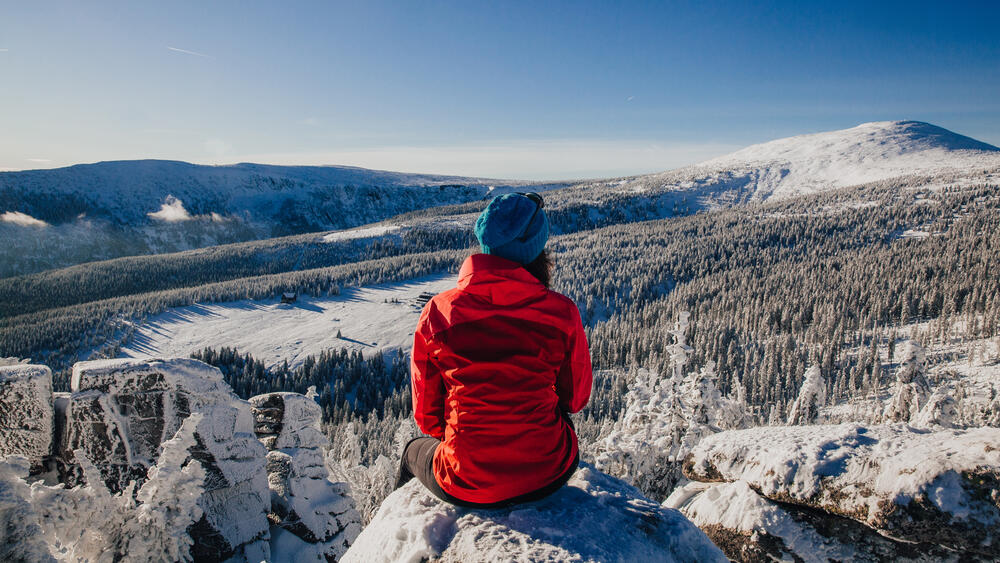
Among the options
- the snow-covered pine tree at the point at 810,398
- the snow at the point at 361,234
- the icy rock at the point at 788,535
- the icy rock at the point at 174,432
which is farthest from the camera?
the snow at the point at 361,234

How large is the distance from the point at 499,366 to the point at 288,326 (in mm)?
89389

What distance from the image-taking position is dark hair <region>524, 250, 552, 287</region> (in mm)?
4094

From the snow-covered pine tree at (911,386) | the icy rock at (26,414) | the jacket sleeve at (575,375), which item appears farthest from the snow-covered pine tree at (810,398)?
the icy rock at (26,414)

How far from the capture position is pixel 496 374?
3.63m

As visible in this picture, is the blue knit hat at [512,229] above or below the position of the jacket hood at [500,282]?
above

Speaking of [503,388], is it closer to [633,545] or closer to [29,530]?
[633,545]

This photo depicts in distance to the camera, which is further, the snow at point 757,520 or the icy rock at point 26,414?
the icy rock at point 26,414

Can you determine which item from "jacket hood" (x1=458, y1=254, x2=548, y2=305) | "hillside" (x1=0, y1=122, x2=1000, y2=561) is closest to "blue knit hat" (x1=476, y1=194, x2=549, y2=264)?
"jacket hood" (x1=458, y1=254, x2=548, y2=305)

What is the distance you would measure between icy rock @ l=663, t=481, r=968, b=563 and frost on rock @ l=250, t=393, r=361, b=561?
8093mm

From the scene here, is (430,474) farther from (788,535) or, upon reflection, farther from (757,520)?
(788,535)

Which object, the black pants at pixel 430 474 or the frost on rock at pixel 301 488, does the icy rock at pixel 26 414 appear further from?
the black pants at pixel 430 474

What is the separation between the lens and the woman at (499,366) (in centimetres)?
362

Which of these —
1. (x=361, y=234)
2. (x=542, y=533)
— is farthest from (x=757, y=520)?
(x=361, y=234)

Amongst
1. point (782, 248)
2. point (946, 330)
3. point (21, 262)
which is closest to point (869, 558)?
point (946, 330)
